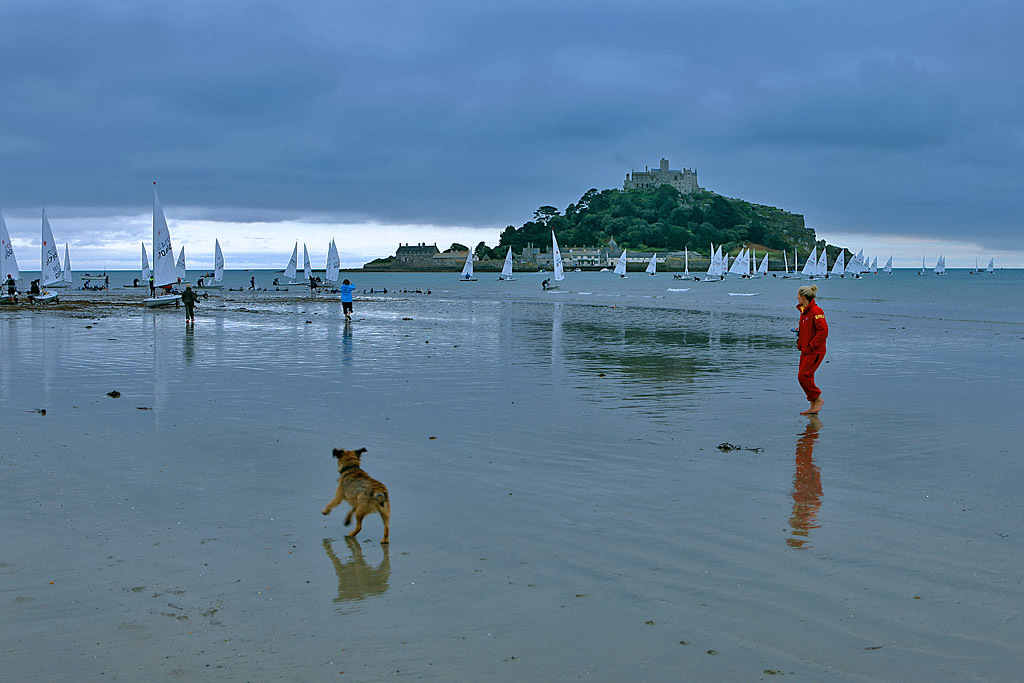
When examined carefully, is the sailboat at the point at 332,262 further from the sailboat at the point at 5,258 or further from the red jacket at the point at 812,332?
the red jacket at the point at 812,332

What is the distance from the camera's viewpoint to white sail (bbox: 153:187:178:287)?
1615 inches

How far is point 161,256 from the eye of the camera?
41.4m

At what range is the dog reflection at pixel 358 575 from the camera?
5.21m

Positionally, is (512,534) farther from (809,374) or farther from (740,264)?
(740,264)

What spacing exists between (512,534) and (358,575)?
4.44 ft

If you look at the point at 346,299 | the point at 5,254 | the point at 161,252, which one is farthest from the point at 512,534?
the point at 5,254

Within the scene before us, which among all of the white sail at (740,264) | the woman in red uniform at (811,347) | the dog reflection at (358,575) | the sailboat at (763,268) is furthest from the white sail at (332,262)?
the sailboat at (763,268)

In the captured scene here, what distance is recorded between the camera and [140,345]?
2166cm

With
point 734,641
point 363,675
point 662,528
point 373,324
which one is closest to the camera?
point 363,675

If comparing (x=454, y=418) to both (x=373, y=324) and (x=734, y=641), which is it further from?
(x=373, y=324)

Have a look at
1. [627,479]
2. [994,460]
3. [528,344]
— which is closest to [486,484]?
[627,479]

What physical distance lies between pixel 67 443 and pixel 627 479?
6.32 m

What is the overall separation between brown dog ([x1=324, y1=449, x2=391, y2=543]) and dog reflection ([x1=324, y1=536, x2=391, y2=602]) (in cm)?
24

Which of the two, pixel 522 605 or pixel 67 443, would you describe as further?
pixel 67 443
